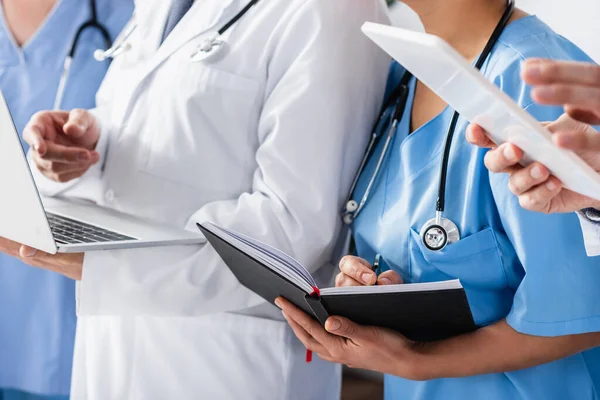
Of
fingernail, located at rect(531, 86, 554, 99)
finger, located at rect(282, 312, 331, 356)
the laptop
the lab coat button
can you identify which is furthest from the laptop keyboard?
fingernail, located at rect(531, 86, 554, 99)

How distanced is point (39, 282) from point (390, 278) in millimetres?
926

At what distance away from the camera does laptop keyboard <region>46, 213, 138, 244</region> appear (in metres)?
1.17

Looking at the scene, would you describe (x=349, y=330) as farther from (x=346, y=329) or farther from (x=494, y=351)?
(x=494, y=351)

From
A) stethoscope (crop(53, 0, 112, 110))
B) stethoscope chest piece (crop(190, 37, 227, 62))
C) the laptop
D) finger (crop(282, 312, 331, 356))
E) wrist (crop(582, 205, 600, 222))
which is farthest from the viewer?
stethoscope (crop(53, 0, 112, 110))

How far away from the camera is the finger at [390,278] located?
1118 mm

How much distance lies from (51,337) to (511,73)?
1.20 m

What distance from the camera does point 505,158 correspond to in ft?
2.69

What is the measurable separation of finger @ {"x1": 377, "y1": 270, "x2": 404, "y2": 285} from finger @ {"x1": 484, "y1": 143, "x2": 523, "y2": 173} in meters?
0.33

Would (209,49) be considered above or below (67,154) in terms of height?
above

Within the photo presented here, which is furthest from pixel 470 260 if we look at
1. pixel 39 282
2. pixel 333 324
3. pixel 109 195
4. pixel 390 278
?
pixel 39 282

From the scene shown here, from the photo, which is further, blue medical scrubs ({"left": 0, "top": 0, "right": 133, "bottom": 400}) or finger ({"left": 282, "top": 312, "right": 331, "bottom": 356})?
blue medical scrubs ({"left": 0, "top": 0, "right": 133, "bottom": 400})

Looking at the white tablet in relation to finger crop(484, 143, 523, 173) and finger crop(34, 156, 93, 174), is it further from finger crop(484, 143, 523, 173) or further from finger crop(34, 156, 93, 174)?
finger crop(34, 156, 93, 174)

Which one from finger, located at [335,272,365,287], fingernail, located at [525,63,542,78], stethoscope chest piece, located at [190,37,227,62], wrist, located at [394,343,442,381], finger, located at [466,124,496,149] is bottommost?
wrist, located at [394,343,442,381]

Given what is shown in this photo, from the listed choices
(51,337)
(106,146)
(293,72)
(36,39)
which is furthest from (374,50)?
(51,337)
